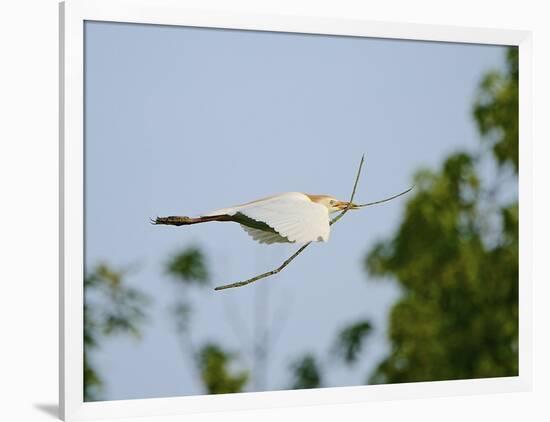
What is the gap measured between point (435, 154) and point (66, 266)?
1871mm

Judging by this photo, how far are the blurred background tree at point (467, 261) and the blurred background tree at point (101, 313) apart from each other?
1.36 metres

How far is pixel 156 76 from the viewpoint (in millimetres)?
4855

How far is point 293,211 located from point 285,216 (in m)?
0.04

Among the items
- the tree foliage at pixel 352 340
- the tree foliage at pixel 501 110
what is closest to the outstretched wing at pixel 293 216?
the tree foliage at pixel 352 340

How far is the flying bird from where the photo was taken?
5.00 meters

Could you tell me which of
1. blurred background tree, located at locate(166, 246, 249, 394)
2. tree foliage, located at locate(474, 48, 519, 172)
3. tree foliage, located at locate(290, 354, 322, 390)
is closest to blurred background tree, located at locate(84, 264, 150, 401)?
blurred background tree, located at locate(166, 246, 249, 394)

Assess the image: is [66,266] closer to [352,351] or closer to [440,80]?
[352,351]

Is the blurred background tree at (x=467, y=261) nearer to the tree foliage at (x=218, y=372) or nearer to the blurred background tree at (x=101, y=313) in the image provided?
the tree foliage at (x=218, y=372)

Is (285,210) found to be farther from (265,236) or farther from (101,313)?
(101,313)

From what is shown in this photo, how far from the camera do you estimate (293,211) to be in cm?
506

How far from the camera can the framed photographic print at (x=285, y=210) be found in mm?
4758

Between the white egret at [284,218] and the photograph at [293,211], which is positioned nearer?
the photograph at [293,211]

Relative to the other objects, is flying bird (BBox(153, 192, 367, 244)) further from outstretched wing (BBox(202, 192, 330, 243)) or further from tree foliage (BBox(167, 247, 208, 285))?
tree foliage (BBox(167, 247, 208, 285))
